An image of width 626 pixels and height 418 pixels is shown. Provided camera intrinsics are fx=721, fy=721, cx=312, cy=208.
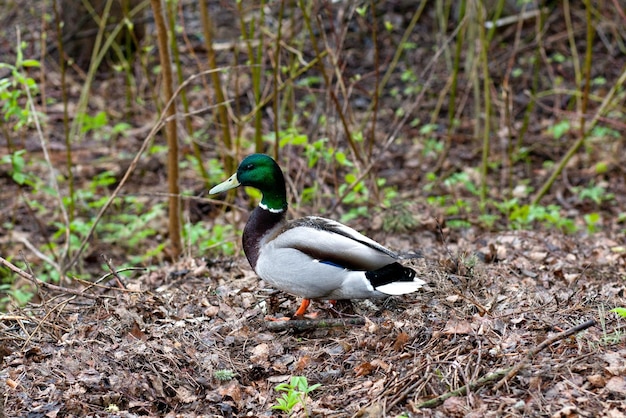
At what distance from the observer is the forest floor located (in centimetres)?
332

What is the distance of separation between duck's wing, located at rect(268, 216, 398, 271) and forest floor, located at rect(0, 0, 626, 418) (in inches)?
13.1

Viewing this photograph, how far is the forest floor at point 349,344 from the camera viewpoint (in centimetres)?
332

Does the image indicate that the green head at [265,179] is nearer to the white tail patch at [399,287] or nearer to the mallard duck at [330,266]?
the mallard duck at [330,266]

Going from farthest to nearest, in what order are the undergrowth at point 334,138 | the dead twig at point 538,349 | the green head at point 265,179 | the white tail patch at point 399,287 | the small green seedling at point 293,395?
the undergrowth at point 334,138
the green head at point 265,179
the white tail patch at point 399,287
the dead twig at point 538,349
the small green seedling at point 293,395

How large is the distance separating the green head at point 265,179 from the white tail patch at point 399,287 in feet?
2.85

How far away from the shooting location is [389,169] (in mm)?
9133

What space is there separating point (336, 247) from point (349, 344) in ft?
1.85

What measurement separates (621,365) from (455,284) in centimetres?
135

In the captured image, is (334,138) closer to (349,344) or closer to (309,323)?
(309,323)

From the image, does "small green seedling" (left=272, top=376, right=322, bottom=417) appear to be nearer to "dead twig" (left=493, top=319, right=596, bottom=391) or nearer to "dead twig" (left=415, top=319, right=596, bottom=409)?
"dead twig" (left=415, top=319, right=596, bottom=409)

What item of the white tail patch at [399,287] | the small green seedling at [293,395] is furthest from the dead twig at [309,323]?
the small green seedling at [293,395]

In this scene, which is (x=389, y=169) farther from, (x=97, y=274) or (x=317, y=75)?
(x=97, y=274)

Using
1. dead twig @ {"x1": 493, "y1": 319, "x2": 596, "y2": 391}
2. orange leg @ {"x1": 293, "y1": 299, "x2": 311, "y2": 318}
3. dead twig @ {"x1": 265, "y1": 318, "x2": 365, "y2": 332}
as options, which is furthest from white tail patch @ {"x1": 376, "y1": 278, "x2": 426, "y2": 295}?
dead twig @ {"x1": 493, "y1": 319, "x2": 596, "y2": 391}

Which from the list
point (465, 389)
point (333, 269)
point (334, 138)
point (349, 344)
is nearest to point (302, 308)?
point (333, 269)
